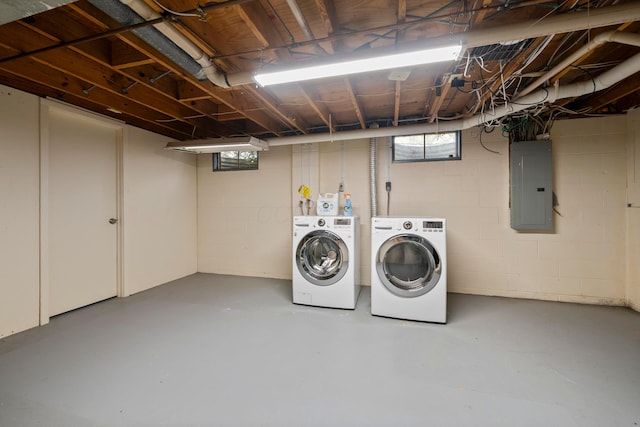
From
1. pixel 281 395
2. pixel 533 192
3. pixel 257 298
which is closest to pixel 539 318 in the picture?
pixel 533 192

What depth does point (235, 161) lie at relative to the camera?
14.1ft

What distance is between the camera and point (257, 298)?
323 centimetres

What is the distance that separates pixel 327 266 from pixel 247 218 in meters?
1.79

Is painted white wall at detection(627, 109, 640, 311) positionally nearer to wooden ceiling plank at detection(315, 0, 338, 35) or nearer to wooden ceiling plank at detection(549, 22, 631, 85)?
wooden ceiling plank at detection(549, 22, 631, 85)

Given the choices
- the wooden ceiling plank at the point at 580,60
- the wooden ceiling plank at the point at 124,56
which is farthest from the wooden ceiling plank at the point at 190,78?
the wooden ceiling plank at the point at 580,60

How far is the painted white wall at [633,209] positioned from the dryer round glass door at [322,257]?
3.13m

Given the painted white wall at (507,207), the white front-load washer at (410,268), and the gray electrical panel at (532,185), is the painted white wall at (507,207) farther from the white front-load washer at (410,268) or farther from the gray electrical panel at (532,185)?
the white front-load washer at (410,268)

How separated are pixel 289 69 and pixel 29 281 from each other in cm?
314

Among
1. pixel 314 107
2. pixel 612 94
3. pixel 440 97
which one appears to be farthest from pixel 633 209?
pixel 314 107

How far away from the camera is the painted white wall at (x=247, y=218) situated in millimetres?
4082

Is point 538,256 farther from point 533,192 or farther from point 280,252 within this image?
point 280,252

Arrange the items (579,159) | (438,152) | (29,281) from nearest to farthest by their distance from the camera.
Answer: (29,281) < (579,159) < (438,152)

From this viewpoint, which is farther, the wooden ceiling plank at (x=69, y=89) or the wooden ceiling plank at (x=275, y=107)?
the wooden ceiling plank at (x=275, y=107)

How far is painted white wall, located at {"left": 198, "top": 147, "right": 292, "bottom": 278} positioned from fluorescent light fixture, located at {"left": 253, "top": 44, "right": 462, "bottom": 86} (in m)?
2.22
